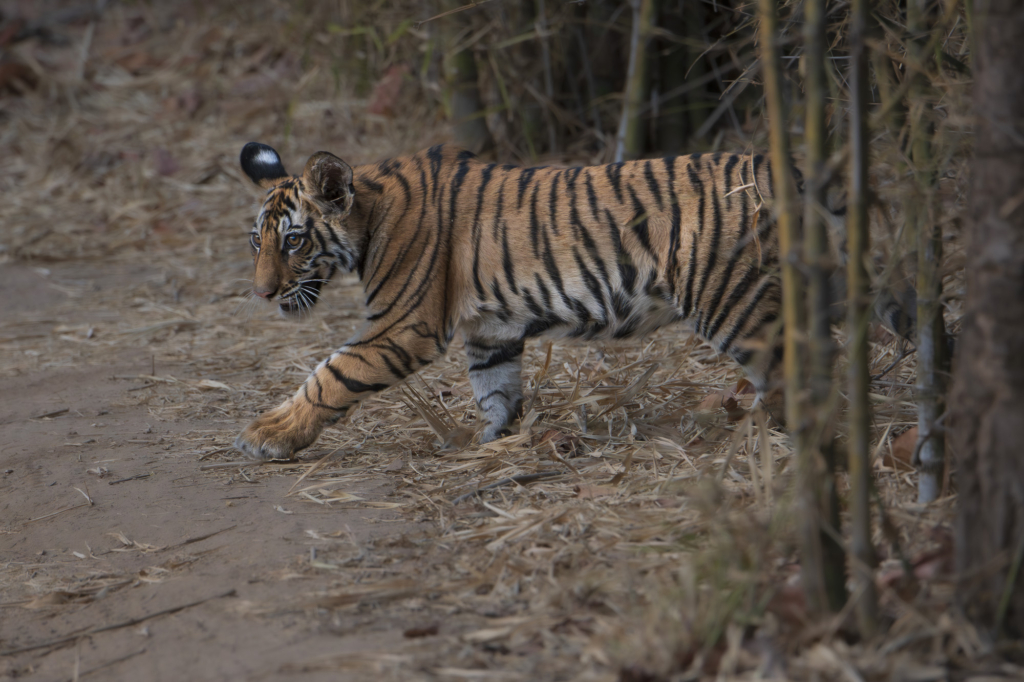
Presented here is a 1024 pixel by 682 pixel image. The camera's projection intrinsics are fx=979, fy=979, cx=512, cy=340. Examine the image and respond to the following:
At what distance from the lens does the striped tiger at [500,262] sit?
328 cm

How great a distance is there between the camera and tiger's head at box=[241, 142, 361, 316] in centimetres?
361

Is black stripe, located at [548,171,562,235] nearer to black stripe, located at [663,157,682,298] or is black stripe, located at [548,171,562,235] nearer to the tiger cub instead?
the tiger cub

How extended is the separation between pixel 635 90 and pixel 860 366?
4.08 metres

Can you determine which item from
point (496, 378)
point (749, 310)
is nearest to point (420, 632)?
point (749, 310)

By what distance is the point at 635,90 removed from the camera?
18.5ft

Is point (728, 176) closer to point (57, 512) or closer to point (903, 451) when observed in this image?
point (903, 451)

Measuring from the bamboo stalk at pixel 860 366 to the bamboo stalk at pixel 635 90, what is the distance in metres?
3.69

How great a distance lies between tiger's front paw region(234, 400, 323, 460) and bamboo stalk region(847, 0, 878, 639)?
217 cm

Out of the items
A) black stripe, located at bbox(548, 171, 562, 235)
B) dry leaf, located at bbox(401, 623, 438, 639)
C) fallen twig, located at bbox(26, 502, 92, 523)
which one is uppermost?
black stripe, located at bbox(548, 171, 562, 235)

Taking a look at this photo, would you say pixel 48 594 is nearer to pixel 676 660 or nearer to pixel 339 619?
pixel 339 619

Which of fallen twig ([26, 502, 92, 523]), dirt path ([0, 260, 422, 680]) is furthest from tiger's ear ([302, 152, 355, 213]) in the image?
fallen twig ([26, 502, 92, 523])

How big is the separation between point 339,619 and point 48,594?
3.05ft

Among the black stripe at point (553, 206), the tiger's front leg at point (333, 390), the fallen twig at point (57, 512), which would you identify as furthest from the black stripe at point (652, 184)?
the fallen twig at point (57, 512)

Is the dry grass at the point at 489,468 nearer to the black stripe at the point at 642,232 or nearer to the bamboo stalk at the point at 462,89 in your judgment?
the black stripe at the point at 642,232
